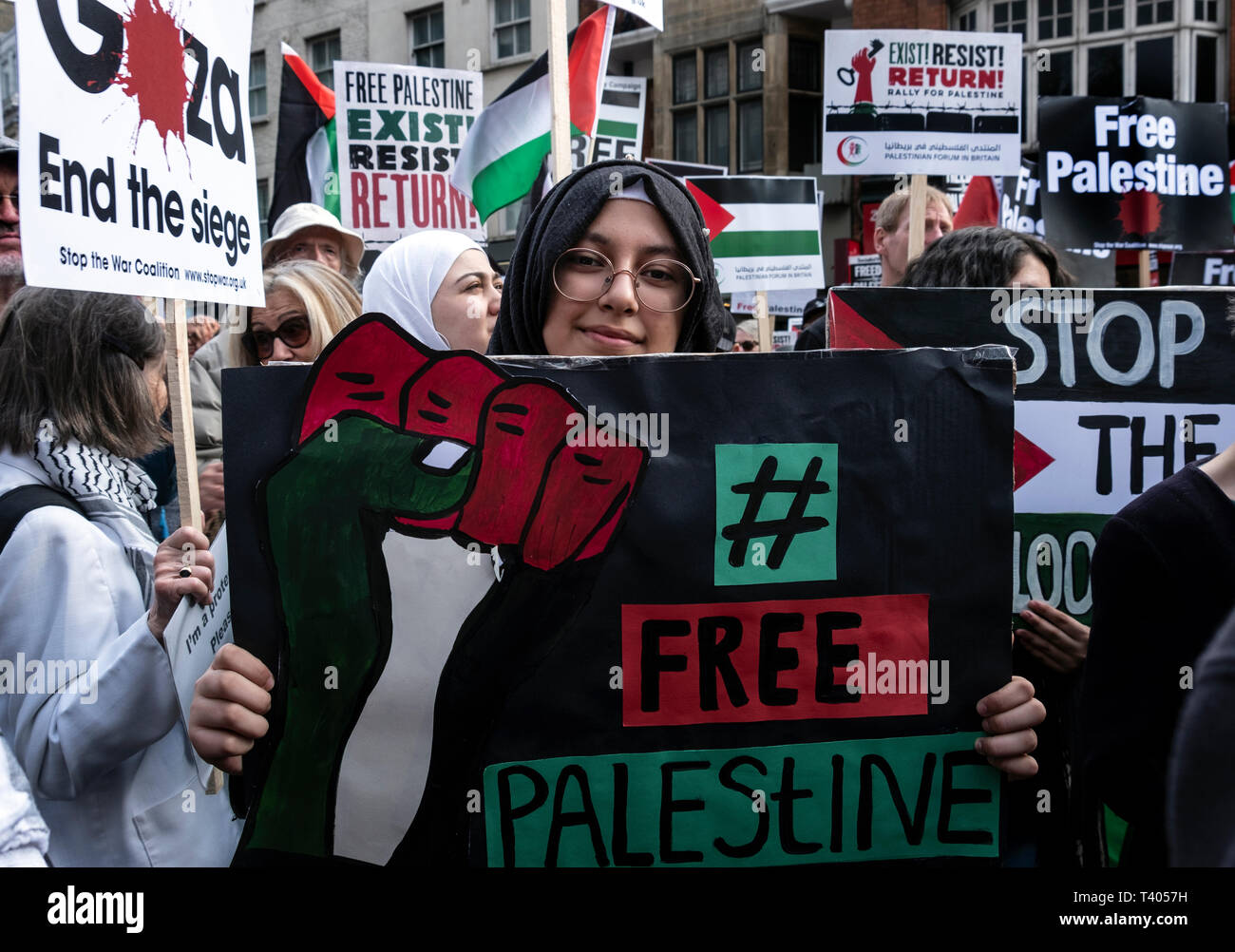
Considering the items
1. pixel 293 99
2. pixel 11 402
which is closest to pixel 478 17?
pixel 293 99

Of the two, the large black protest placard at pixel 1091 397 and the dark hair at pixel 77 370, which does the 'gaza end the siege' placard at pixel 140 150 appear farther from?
the large black protest placard at pixel 1091 397

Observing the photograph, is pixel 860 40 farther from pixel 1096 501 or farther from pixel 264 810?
pixel 264 810

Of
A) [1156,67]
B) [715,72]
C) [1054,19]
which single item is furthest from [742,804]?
[715,72]

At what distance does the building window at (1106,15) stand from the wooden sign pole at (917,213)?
13.9 m

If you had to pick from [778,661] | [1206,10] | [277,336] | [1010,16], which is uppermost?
[1010,16]

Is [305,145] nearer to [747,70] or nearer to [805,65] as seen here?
[747,70]

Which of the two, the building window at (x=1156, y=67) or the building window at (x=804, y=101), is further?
the building window at (x=804, y=101)

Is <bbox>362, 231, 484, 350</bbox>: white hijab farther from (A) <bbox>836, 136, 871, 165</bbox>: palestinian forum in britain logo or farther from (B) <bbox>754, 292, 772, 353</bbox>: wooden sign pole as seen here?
(B) <bbox>754, 292, 772, 353</bbox>: wooden sign pole

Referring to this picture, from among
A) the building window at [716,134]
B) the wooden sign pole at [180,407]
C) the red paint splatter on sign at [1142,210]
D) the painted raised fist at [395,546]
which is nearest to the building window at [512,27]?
the building window at [716,134]

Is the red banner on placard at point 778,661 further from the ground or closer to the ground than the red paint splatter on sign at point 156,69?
closer to the ground

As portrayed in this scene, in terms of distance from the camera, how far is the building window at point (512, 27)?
2259cm

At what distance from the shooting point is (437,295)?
325cm

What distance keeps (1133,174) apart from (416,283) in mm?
4954

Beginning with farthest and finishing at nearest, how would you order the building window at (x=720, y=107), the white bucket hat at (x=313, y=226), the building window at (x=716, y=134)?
1. the building window at (x=716, y=134)
2. the building window at (x=720, y=107)
3. the white bucket hat at (x=313, y=226)
